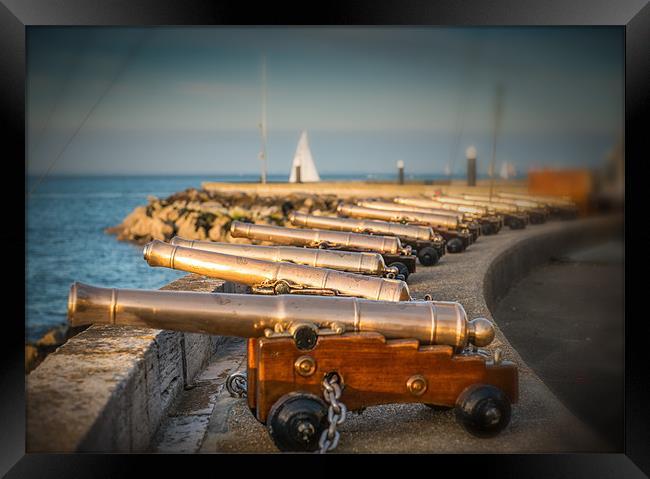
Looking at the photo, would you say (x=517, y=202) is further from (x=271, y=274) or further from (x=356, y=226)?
(x=271, y=274)

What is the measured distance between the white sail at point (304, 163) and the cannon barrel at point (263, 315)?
81.1 feet

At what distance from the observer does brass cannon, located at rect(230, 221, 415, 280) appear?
255 inches

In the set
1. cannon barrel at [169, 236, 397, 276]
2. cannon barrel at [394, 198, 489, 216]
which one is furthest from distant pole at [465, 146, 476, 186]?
cannon barrel at [169, 236, 397, 276]

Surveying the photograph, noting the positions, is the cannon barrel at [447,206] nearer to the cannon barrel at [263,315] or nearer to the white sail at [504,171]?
the white sail at [504,171]

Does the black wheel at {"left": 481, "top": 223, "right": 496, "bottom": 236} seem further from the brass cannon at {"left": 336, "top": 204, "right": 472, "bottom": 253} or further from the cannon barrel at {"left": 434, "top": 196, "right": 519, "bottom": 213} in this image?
the brass cannon at {"left": 336, "top": 204, "right": 472, "bottom": 253}

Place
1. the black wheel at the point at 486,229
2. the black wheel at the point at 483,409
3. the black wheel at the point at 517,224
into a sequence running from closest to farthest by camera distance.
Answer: the black wheel at the point at 483,409, the black wheel at the point at 486,229, the black wheel at the point at 517,224

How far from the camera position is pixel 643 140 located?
3.81 meters

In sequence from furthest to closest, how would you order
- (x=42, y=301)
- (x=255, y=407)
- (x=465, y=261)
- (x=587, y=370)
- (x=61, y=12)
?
(x=42, y=301) → (x=465, y=261) → (x=587, y=370) → (x=61, y=12) → (x=255, y=407)

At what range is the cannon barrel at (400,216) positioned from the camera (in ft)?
32.1

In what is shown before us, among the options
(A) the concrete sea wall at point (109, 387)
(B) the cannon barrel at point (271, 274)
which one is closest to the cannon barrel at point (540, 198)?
(B) the cannon barrel at point (271, 274)

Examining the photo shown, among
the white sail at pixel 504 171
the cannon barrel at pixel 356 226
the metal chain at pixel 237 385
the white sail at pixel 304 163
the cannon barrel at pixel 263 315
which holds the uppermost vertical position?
the white sail at pixel 304 163

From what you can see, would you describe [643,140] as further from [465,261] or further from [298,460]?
[465,261]

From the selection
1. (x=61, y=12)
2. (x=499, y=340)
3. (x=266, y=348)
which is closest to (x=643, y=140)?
(x=499, y=340)

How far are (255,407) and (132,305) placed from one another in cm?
70
